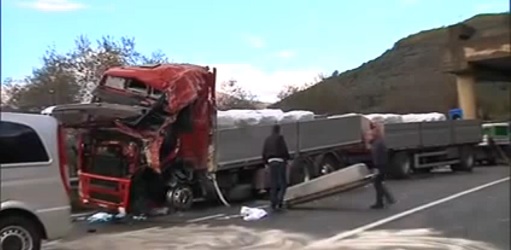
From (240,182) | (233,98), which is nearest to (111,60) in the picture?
(233,98)

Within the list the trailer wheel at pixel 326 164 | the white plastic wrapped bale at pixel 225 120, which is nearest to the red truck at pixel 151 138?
the white plastic wrapped bale at pixel 225 120

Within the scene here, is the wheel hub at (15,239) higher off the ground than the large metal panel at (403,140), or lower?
lower

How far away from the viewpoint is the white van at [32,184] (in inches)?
275

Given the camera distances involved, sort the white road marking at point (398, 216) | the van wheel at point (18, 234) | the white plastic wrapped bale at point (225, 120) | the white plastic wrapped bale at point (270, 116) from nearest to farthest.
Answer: the van wheel at point (18, 234)
the white road marking at point (398, 216)
the white plastic wrapped bale at point (225, 120)
the white plastic wrapped bale at point (270, 116)

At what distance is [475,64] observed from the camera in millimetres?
3574

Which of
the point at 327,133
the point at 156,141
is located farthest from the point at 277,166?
the point at 327,133

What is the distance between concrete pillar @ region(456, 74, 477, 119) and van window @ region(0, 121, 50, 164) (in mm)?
4249

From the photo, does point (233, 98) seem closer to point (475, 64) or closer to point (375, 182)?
point (375, 182)

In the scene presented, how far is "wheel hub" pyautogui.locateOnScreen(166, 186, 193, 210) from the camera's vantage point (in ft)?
42.7

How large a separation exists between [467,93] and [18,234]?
505 cm

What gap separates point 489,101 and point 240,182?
38.4 ft

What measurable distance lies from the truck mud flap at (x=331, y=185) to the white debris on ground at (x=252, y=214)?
1.08m

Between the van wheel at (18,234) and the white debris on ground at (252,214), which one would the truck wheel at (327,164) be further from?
the van wheel at (18,234)

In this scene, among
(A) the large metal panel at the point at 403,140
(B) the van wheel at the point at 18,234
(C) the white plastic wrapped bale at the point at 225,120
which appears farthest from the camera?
(A) the large metal panel at the point at 403,140
